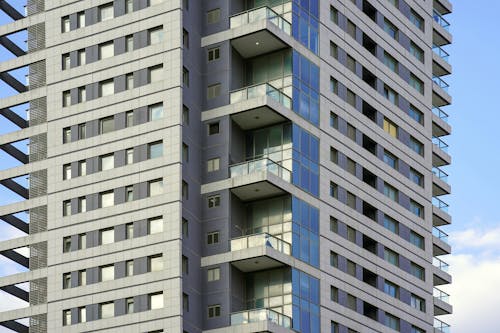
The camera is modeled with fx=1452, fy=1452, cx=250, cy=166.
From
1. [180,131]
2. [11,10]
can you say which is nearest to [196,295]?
[180,131]

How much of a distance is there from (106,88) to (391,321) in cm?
2970

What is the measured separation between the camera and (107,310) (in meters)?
103

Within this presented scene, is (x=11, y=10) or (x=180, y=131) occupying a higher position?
(x=11, y=10)

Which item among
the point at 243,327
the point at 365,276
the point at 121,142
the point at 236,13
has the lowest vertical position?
the point at 243,327

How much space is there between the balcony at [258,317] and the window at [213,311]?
1272 mm

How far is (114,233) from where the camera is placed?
104000 mm

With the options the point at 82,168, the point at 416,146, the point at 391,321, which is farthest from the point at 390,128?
the point at 82,168

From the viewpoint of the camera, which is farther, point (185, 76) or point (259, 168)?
point (185, 76)

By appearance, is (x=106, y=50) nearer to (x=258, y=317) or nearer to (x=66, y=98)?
(x=66, y=98)

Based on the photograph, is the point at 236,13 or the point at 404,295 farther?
the point at 404,295

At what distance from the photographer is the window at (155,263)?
101188 mm

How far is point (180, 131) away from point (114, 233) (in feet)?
28.8

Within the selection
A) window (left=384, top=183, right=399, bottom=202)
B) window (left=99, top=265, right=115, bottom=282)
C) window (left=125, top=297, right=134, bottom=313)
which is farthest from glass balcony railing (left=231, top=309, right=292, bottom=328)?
window (left=384, top=183, right=399, bottom=202)

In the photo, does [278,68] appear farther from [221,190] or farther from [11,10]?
[11,10]
